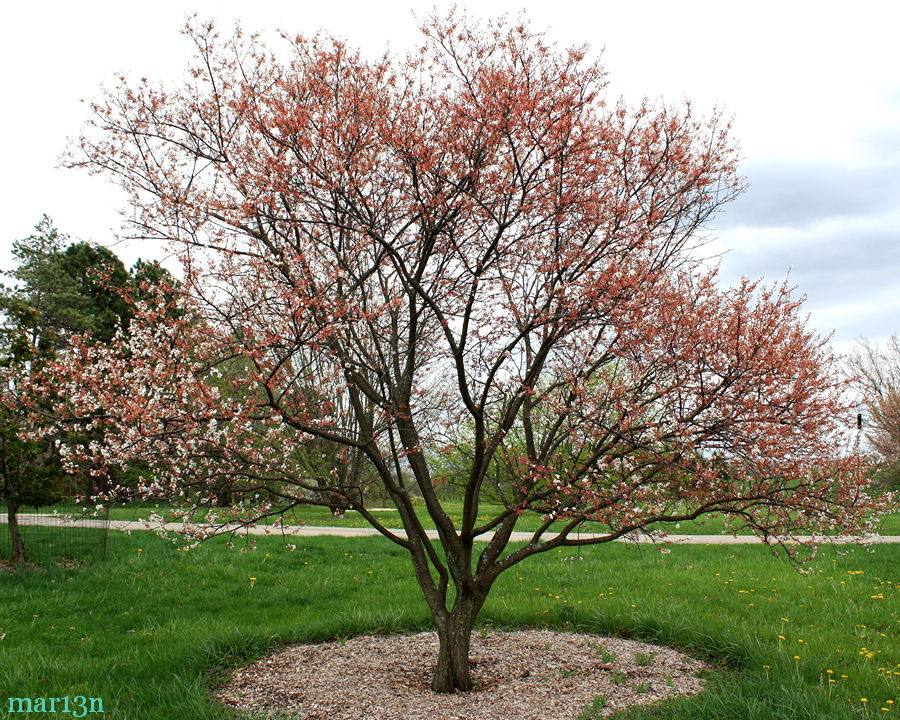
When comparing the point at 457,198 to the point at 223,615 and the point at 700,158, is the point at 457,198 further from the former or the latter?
the point at 223,615

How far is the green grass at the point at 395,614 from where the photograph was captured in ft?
15.3

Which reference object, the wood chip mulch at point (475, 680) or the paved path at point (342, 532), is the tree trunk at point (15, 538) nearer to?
the paved path at point (342, 532)

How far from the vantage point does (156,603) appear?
787cm

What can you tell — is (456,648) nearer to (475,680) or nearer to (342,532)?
(475,680)

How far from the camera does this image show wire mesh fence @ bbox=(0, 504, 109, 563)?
998cm

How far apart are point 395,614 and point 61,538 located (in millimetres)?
6894

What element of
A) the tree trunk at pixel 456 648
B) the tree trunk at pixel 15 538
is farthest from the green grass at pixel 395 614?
the tree trunk at pixel 456 648

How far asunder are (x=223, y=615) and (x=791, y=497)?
6.06 meters

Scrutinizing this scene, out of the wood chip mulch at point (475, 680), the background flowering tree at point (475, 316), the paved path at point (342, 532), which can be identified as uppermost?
the background flowering tree at point (475, 316)

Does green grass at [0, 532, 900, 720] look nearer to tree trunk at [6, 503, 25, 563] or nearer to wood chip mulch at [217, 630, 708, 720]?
wood chip mulch at [217, 630, 708, 720]

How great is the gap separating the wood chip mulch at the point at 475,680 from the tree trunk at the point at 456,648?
4.1 inches

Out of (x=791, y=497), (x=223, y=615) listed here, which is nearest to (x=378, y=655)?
(x=223, y=615)

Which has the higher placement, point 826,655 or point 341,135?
point 341,135

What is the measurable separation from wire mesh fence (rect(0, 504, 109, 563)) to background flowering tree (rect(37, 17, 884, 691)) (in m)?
6.17
